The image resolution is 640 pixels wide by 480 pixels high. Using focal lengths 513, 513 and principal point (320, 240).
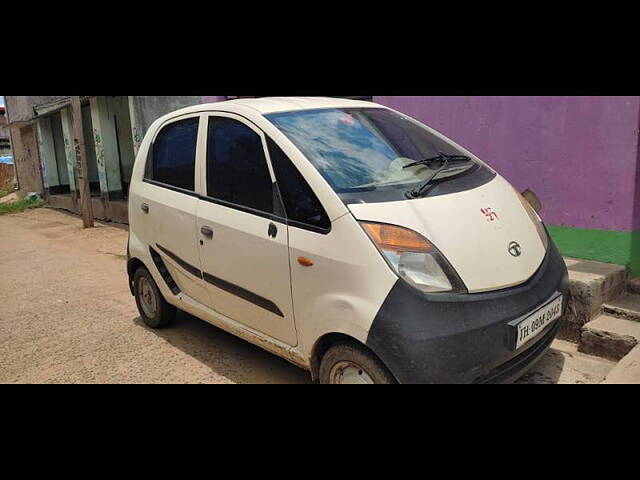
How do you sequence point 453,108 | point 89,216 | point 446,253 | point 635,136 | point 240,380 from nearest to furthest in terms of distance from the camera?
point 446,253 → point 240,380 → point 635,136 → point 453,108 → point 89,216

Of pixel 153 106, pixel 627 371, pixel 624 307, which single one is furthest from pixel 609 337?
pixel 153 106

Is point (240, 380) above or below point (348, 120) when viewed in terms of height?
below

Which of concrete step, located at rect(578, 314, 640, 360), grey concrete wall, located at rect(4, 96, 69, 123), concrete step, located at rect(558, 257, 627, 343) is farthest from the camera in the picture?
grey concrete wall, located at rect(4, 96, 69, 123)

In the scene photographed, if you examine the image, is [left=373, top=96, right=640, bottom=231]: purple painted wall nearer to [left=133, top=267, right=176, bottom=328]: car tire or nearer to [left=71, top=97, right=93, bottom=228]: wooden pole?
[left=133, top=267, right=176, bottom=328]: car tire

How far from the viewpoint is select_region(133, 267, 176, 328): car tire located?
4.34 metres

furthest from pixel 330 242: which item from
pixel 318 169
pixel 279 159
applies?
pixel 279 159


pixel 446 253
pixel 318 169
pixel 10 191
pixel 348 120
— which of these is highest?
pixel 348 120

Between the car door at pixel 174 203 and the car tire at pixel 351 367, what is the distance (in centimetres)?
127

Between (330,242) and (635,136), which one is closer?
(330,242)

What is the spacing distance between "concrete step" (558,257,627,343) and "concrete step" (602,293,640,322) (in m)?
0.04

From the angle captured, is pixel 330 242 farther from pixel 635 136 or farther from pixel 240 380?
pixel 635 136

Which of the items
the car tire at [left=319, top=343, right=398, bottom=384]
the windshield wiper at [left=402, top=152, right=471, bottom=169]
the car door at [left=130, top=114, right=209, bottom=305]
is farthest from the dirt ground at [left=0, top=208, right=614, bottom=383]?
the windshield wiper at [left=402, top=152, right=471, bottom=169]

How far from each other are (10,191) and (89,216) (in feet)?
37.8

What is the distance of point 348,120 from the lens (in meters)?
3.26
